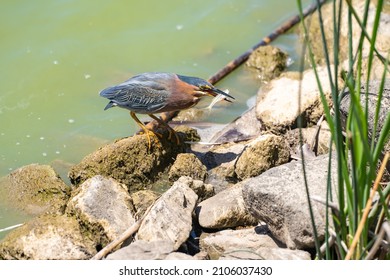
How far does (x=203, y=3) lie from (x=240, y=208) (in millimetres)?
4813

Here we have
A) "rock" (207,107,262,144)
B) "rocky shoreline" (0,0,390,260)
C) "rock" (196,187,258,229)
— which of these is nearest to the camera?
"rocky shoreline" (0,0,390,260)

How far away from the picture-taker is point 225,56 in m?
8.04

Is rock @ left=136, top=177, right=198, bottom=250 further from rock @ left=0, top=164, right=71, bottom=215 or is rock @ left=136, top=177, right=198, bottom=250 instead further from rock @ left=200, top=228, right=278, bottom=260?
rock @ left=0, top=164, right=71, bottom=215

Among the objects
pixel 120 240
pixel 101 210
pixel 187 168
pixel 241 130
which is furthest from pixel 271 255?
pixel 241 130

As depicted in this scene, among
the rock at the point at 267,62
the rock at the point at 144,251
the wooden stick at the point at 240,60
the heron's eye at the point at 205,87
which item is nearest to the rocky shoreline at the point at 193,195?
the rock at the point at 144,251

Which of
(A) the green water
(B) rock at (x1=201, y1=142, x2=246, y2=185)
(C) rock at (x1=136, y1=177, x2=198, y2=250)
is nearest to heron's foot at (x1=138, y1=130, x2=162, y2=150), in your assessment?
(B) rock at (x1=201, y1=142, x2=246, y2=185)

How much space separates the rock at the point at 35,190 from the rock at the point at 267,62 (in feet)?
9.79

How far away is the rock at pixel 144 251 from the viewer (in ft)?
13.4

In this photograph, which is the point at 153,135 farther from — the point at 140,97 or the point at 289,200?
the point at 289,200

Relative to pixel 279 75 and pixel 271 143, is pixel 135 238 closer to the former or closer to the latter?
pixel 271 143

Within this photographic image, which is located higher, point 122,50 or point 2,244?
point 122,50

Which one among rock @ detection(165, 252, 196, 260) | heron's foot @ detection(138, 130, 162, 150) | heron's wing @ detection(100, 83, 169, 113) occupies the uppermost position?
heron's wing @ detection(100, 83, 169, 113)

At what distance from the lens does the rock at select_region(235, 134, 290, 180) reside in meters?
5.46

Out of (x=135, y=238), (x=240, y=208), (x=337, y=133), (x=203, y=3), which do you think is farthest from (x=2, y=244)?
(x=203, y=3)
